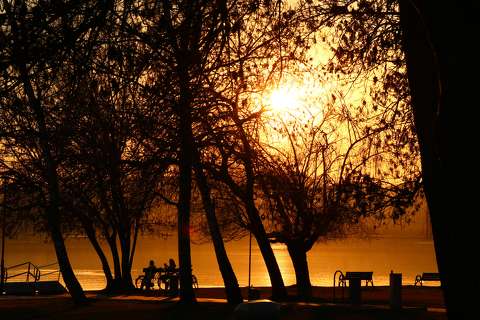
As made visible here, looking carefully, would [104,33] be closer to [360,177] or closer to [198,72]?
[198,72]

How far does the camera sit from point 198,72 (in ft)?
37.8

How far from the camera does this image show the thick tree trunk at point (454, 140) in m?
7.29

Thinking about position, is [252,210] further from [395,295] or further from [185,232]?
[395,295]

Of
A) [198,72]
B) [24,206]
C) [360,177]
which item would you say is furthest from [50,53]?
[24,206]

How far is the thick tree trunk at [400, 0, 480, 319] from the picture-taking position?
7.29 metres

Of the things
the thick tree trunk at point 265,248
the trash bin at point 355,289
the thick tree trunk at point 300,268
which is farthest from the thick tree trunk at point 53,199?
the thick tree trunk at point 300,268

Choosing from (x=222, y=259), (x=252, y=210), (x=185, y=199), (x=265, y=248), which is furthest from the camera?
(x=265, y=248)

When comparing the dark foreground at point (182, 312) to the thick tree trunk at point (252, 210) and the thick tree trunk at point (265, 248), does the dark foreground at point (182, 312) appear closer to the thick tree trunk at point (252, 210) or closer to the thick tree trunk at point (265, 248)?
the thick tree trunk at point (252, 210)

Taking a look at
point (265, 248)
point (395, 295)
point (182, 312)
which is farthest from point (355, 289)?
point (182, 312)

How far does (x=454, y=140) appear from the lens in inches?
291

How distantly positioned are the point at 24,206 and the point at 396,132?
51.5ft

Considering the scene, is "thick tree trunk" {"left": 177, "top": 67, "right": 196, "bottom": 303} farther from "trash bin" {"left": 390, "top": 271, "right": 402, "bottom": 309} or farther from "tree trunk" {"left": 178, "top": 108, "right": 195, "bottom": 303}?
"trash bin" {"left": 390, "top": 271, "right": 402, "bottom": 309}

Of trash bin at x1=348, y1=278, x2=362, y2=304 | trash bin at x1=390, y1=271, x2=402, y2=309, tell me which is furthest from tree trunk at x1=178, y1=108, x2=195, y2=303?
trash bin at x1=390, y1=271, x2=402, y2=309

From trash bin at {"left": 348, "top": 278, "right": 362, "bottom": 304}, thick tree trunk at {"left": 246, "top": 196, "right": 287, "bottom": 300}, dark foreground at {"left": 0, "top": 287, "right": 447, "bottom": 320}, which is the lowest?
dark foreground at {"left": 0, "top": 287, "right": 447, "bottom": 320}
